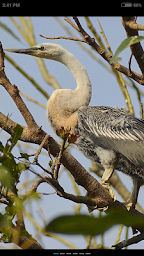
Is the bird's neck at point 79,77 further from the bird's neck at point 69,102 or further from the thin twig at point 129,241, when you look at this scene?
the thin twig at point 129,241

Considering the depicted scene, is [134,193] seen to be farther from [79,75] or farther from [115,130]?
[79,75]

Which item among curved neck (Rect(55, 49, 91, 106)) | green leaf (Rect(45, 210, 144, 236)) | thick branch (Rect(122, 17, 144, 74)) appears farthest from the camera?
curved neck (Rect(55, 49, 91, 106))

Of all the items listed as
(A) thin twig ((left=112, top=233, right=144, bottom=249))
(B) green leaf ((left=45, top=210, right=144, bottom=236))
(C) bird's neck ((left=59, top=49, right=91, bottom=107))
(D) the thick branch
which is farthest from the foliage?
(C) bird's neck ((left=59, top=49, right=91, bottom=107))

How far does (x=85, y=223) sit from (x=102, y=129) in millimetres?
2443

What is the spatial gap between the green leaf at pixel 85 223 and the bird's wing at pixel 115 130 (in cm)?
226

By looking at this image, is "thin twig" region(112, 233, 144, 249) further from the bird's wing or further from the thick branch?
the thick branch

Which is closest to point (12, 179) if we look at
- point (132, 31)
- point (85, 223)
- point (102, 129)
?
point (85, 223)

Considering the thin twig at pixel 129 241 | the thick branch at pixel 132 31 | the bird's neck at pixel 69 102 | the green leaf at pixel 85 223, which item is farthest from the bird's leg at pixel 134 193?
the green leaf at pixel 85 223

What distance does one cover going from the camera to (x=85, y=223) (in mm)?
631

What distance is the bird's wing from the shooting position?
2.89m

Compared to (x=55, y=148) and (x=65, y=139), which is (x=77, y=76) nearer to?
(x=55, y=148)

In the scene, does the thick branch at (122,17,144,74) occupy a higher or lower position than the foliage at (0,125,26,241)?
higher

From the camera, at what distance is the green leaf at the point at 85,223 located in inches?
24.3
